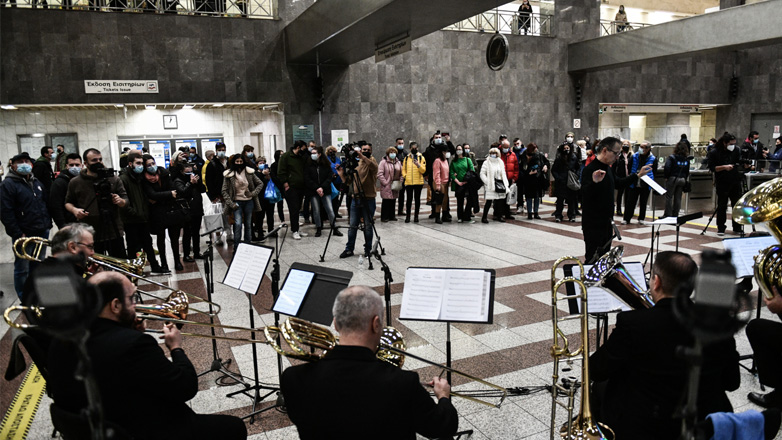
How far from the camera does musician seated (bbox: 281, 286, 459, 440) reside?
6.98ft

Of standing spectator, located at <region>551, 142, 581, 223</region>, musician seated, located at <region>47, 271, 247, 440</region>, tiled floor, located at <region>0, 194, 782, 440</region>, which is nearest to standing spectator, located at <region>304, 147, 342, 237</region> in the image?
tiled floor, located at <region>0, 194, 782, 440</region>

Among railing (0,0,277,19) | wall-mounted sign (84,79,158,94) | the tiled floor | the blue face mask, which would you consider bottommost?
the tiled floor

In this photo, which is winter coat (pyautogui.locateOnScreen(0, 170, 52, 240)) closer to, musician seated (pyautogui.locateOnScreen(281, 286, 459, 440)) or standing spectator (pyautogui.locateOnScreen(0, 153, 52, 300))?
standing spectator (pyautogui.locateOnScreen(0, 153, 52, 300))

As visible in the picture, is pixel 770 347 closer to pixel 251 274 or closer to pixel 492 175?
pixel 251 274

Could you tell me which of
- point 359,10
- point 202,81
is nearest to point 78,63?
point 202,81

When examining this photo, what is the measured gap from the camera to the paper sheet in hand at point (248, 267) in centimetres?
402

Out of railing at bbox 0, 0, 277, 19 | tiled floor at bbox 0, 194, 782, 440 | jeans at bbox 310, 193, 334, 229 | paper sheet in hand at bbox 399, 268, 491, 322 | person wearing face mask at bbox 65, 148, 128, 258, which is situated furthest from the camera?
railing at bbox 0, 0, 277, 19

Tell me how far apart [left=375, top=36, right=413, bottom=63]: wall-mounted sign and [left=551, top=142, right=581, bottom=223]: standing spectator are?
3974 mm

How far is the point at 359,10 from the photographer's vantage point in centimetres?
1102

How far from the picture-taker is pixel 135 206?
291 inches

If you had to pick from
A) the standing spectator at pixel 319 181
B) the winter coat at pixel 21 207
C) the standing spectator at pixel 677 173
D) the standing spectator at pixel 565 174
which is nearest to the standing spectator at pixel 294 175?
the standing spectator at pixel 319 181

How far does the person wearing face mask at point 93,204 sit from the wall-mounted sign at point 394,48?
270 inches

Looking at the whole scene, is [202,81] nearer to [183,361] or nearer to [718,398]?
[183,361]

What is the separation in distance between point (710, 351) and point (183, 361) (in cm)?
249
